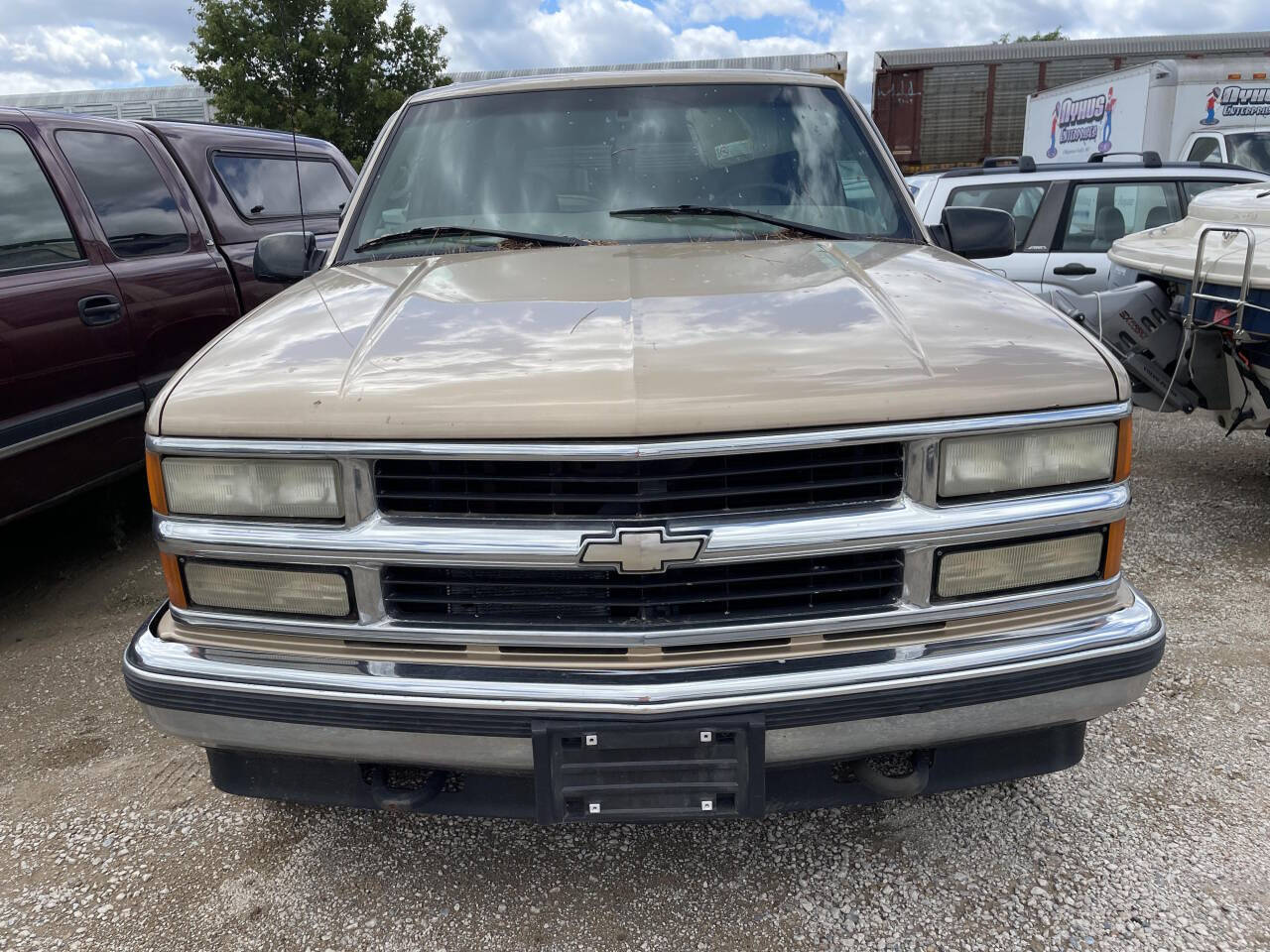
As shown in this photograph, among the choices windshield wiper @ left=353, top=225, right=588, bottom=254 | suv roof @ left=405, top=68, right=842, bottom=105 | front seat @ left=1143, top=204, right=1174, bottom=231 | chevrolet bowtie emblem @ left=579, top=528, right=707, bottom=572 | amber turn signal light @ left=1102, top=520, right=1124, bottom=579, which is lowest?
front seat @ left=1143, top=204, right=1174, bottom=231

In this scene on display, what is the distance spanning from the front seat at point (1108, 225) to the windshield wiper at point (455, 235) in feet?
17.8

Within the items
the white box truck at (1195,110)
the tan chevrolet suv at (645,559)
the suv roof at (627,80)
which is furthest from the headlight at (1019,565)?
the white box truck at (1195,110)

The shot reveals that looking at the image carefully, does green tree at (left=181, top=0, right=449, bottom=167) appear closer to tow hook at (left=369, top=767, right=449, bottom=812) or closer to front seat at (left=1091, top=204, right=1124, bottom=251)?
front seat at (left=1091, top=204, right=1124, bottom=251)

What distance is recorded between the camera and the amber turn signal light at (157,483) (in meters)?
1.93

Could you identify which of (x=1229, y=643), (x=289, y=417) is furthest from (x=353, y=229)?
(x=1229, y=643)

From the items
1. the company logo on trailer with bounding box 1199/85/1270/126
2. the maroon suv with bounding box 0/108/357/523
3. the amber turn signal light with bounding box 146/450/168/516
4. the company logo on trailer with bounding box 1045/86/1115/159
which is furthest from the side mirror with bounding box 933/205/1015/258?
the company logo on trailer with bounding box 1045/86/1115/159

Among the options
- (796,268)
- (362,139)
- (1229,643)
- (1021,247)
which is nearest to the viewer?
(796,268)

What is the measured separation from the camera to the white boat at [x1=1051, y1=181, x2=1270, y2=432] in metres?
3.97

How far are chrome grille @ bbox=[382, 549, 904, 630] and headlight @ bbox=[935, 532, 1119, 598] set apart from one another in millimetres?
119

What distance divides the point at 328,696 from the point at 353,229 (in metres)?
1.78

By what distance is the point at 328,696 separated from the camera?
1.85 meters

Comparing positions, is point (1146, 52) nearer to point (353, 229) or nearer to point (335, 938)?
point (353, 229)

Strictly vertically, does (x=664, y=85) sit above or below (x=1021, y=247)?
above

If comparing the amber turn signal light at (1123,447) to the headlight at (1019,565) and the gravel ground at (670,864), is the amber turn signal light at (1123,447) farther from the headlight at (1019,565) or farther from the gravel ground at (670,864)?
the gravel ground at (670,864)
